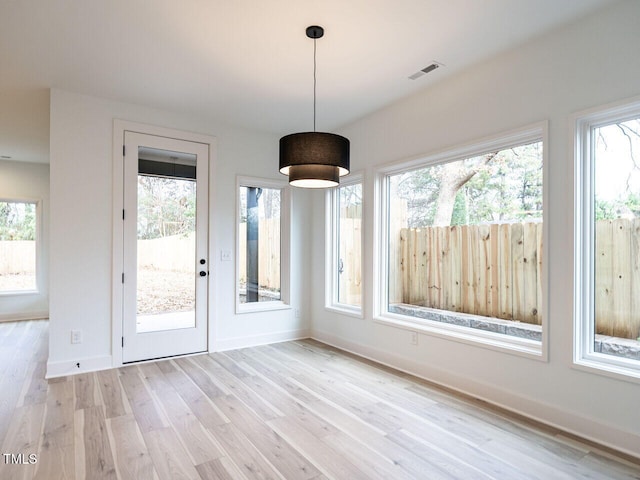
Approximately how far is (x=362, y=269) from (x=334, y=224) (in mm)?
847

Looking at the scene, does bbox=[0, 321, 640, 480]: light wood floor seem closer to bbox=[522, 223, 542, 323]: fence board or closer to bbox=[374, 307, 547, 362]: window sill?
bbox=[374, 307, 547, 362]: window sill

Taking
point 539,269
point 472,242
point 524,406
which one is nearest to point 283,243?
point 472,242

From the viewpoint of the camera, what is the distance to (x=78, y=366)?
365 centimetres

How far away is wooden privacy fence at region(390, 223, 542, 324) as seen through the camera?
291 cm

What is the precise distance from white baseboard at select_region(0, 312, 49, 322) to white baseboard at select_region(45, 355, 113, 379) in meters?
3.78

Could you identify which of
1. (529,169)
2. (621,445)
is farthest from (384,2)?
(621,445)

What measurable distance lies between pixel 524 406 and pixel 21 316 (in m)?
7.61

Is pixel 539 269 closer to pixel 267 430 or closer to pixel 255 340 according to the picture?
pixel 267 430

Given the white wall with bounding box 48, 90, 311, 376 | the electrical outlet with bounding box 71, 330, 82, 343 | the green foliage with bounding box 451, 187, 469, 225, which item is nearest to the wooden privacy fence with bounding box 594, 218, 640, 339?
the green foliage with bounding box 451, 187, 469, 225

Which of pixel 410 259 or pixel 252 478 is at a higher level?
pixel 410 259

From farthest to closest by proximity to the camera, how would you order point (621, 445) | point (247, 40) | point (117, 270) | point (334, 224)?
1. point (334, 224)
2. point (117, 270)
3. point (247, 40)
4. point (621, 445)

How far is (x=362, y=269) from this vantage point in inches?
171

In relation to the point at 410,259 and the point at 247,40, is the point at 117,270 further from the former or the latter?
the point at 410,259

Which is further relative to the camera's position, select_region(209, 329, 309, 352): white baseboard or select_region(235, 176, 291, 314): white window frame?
select_region(235, 176, 291, 314): white window frame
